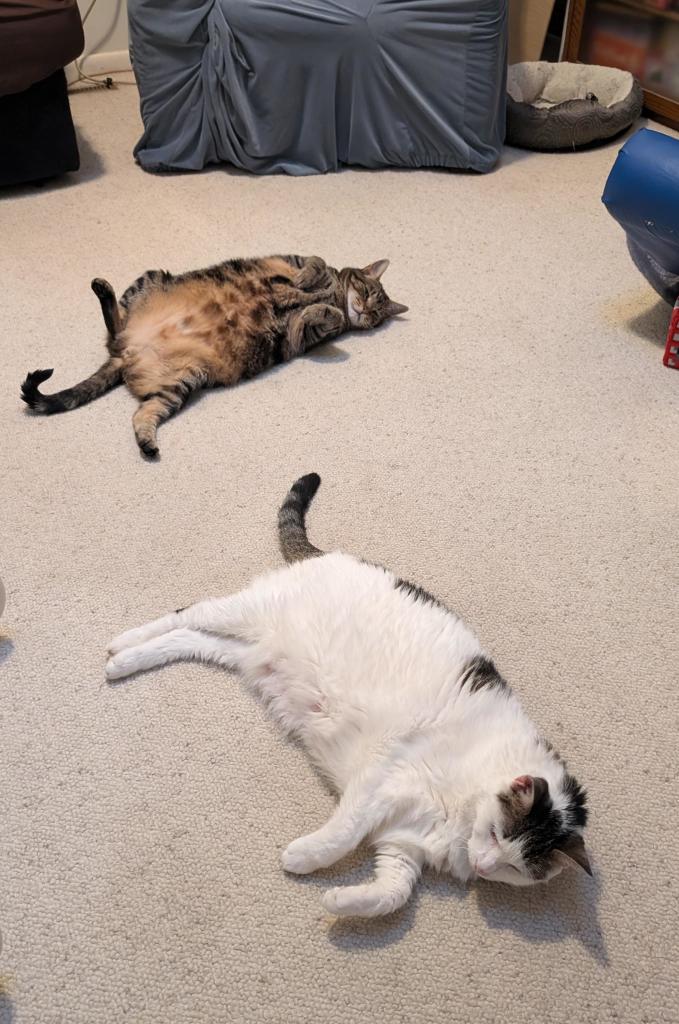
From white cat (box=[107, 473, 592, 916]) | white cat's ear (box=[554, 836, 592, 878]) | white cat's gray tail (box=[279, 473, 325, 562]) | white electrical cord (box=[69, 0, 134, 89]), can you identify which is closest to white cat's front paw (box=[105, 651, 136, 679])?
white cat (box=[107, 473, 592, 916])

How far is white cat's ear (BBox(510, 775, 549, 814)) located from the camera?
1159mm

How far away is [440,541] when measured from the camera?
1.88m

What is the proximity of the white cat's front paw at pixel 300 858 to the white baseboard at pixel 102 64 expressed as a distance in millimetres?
3786

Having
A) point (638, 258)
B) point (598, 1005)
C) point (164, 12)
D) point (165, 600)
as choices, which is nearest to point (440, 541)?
point (165, 600)


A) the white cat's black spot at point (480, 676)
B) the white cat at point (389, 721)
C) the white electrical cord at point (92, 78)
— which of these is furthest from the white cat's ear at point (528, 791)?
the white electrical cord at point (92, 78)

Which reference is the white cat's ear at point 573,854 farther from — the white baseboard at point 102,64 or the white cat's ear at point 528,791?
the white baseboard at point 102,64

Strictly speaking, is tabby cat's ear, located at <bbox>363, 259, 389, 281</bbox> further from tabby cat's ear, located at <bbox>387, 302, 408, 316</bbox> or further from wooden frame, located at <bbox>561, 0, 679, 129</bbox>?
wooden frame, located at <bbox>561, 0, 679, 129</bbox>

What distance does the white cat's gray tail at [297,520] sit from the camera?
5.72 ft

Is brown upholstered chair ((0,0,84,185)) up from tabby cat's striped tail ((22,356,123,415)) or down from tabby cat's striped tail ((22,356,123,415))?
up

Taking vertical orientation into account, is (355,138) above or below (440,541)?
above

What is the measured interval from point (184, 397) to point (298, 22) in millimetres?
1638

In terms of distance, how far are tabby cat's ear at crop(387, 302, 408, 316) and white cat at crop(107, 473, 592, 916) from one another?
1174 millimetres

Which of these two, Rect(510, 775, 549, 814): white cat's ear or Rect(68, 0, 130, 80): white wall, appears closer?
Rect(510, 775, 549, 814): white cat's ear

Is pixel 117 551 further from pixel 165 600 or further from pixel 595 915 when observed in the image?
pixel 595 915
